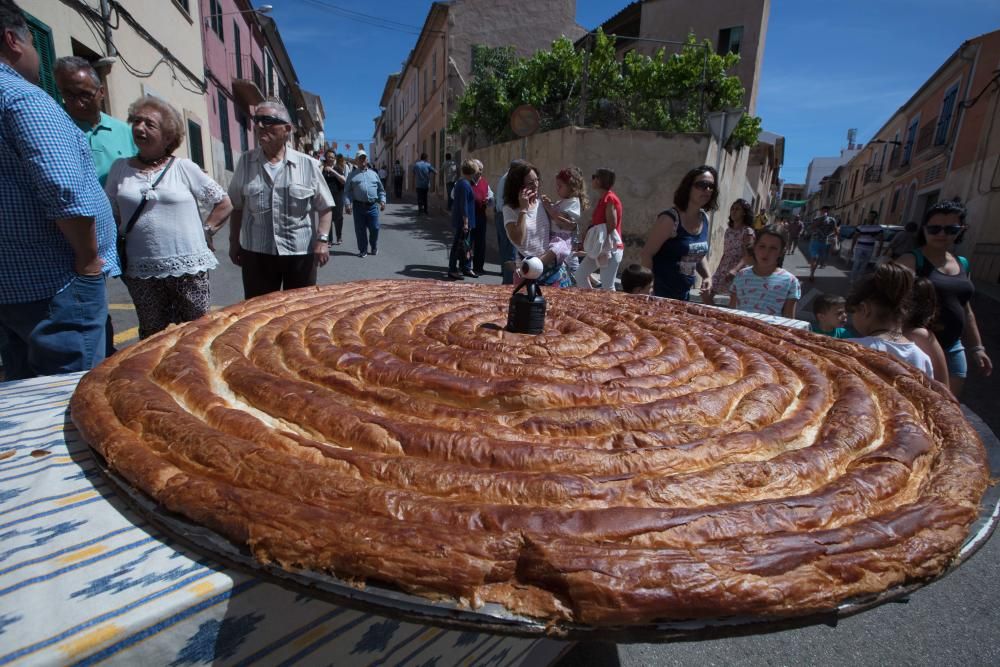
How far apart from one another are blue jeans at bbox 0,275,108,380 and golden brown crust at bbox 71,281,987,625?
2.95ft

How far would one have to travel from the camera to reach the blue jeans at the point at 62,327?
7.14 feet

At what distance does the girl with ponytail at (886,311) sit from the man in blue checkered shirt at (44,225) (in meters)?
3.46

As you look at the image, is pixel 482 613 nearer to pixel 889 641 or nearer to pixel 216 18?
pixel 889 641

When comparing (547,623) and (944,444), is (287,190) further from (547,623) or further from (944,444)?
(944,444)

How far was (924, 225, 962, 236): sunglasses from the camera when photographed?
10.9 ft

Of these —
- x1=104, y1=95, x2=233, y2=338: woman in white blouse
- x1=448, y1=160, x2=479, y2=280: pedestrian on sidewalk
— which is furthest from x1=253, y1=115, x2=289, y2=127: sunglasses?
x1=448, y1=160, x2=479, y2=280: pedestrian on sidewalk

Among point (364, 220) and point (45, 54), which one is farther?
point (364, 220)

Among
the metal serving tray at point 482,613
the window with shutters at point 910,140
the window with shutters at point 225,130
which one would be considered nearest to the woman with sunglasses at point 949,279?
the metal serving tray at point 482,613

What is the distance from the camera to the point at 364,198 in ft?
30.1

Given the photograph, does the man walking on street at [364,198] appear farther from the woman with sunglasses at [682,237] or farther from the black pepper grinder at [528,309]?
the black pepper grinder at [528,309]

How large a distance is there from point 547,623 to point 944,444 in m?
1.19

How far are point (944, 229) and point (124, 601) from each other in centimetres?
450

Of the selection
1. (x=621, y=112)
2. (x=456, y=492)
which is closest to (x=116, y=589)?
(x=456, y=492)

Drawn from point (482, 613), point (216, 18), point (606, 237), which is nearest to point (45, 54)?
point (606, 237)
